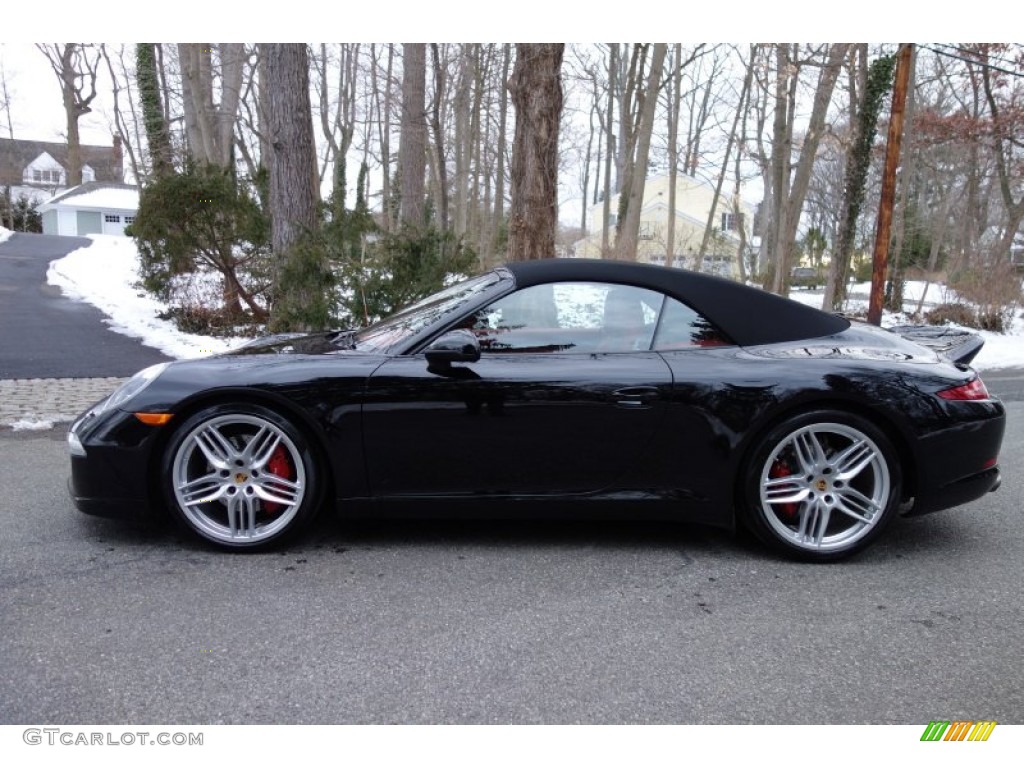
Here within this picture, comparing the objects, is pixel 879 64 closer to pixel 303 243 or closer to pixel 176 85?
pixel 303 243

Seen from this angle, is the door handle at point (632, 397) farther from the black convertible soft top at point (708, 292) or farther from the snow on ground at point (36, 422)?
the snow on ground at point (36, 422)

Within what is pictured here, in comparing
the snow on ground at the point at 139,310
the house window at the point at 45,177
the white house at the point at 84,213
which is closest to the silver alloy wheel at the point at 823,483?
the snow on ground at the point at 139,310

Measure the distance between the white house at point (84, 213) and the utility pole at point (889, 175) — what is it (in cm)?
4844

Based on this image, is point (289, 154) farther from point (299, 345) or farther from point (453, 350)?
point (453, 350)

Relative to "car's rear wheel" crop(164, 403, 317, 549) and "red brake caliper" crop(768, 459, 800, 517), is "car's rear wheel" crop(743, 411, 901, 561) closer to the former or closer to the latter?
"red brake caliper" crop(768, 459, 800, 517)

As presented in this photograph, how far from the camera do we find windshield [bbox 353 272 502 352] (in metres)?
3.63

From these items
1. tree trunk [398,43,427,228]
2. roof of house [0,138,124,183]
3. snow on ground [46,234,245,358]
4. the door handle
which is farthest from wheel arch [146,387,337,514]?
roof of house [0,138,124,183]

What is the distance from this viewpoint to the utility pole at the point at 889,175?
11633mm

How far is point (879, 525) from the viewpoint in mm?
3480

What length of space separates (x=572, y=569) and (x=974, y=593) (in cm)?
164

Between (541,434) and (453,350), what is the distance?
53cm

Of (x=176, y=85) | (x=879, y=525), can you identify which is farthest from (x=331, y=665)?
(x=176, y=85)

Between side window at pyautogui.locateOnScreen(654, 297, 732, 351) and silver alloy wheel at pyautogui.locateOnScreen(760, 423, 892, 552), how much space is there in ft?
1.82

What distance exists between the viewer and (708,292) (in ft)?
12.0
